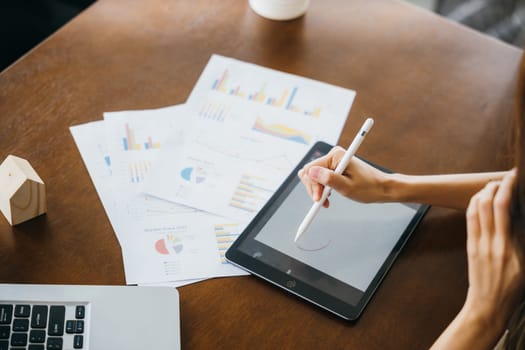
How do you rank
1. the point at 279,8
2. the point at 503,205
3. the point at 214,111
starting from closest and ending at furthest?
1. the point at 503,205
2. the point at 214,111
3. the point at 279,8

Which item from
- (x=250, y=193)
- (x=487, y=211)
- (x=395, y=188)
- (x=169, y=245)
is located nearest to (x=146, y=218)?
(x=169, y=245)

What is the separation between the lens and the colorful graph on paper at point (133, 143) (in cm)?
105

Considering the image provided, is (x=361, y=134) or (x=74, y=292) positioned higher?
Answer: (x=361, y=134)

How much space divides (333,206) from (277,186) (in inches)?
3.7

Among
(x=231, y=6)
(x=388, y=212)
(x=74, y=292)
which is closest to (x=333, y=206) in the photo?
(x=388, y=212)

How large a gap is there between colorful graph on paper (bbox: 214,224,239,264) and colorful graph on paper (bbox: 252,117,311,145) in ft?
0.67

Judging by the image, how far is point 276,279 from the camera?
892 mm

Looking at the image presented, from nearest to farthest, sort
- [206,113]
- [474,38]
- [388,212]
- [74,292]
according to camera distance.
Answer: [74,292] < [388,212] < [206,113] < [474,38]

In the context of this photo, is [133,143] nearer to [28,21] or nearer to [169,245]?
[169,245]

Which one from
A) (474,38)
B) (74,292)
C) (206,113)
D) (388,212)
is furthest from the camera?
(474,38)

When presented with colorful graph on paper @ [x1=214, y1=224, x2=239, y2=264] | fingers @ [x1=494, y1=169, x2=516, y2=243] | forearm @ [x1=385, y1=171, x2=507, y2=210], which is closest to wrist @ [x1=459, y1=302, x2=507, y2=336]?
fingers @ [x1=494, y1=169, x2=516, y2=243]

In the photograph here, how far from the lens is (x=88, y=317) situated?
2.68 feet

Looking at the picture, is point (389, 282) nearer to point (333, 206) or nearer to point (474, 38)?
point (333, 206)

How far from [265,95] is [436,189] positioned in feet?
1.14
